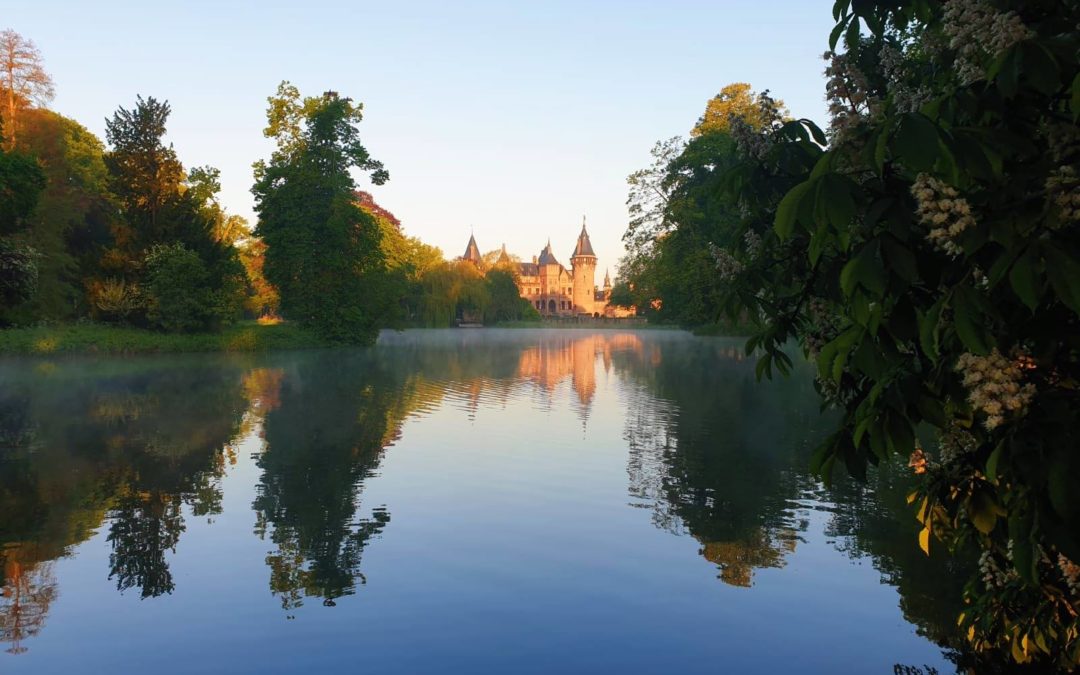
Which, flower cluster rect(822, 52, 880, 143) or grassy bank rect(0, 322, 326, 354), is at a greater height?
flower cluster rect(822, 52, 880, 143)

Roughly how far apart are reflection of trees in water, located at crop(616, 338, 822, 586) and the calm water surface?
83mm

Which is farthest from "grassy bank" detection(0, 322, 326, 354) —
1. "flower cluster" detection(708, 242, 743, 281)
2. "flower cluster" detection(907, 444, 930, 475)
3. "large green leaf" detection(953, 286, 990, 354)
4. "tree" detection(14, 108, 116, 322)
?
"large green leaf" detection(953, 286, 990, 354)

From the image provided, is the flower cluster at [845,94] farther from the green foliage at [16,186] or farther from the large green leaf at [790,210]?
the green foliage at [16,186]

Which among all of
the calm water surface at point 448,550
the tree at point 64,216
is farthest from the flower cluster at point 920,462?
the tree at point 64,216

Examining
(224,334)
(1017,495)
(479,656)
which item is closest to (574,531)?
(479,656)

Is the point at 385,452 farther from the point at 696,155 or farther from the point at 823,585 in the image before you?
the point at 696,155

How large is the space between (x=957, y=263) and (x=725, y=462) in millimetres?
13017

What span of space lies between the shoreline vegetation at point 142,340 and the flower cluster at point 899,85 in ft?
166

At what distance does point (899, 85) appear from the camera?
531 centimetres

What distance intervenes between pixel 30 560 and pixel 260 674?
15.3ft

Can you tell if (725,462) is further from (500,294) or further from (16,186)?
(500,294)

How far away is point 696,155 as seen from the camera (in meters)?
55.5

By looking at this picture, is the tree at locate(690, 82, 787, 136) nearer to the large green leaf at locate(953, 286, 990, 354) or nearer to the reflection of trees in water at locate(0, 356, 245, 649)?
the reflection of trees in water at locate(0, 356, 245, 649)

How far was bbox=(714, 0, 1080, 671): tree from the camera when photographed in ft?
9.89
